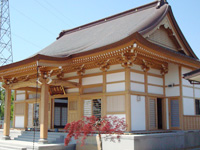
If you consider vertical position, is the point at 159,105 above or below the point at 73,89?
below

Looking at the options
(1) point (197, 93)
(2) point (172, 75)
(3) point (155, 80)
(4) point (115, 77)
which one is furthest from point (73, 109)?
(1) point (197, 93)

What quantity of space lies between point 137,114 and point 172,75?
9.63ft

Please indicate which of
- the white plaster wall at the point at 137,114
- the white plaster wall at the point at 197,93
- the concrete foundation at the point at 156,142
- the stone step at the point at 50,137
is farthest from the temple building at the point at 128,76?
the concrete foundation at the point at 156,142

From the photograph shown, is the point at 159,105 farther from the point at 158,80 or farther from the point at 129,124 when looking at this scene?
the point at 129,124

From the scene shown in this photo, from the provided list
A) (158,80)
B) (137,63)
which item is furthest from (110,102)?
(158,80)

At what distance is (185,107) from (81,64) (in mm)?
5115

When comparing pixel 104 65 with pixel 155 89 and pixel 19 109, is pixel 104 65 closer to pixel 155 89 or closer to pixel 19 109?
pixel 155 89

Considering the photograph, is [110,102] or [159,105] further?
[159,105]

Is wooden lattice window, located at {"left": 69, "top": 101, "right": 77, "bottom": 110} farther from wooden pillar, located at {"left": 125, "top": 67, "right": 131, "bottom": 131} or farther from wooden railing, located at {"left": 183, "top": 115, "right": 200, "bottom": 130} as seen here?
wooden railing, located at {"left": 183, "top": 115, "right": 200, "bottom": 130}

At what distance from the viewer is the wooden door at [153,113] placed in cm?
1109

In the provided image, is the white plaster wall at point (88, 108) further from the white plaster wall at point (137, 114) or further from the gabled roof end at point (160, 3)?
the gabled roof end at point (160, 3)

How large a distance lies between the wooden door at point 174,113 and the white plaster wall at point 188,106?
34cm

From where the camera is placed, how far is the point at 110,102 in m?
10.6

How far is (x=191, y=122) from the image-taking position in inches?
471
